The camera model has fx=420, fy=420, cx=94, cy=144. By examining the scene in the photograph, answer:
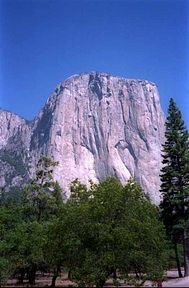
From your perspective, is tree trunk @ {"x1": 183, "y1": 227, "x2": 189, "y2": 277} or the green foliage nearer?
the green foliage

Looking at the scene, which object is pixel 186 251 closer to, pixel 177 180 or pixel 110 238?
pixel 177 180

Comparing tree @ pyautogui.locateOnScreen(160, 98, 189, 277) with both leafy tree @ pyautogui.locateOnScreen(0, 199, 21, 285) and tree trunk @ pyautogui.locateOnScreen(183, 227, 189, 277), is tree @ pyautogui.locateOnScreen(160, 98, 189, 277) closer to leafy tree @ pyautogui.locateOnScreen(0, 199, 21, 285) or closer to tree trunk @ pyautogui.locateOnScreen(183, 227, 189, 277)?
tree trunk @ pyautogui.locateOnScreen(183, 227, 189, 277)

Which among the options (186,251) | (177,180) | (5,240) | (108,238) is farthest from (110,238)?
(177,180)

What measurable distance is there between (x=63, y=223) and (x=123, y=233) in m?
3.73

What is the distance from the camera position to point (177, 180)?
3906cm

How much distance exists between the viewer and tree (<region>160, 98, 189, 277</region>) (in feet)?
124

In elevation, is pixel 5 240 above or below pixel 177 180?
below

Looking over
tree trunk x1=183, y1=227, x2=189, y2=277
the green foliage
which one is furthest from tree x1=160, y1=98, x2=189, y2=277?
the green foliage

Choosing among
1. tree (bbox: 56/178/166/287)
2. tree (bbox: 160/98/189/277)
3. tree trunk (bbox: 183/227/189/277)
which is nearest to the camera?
tree (bbox: 56/178/166/287)

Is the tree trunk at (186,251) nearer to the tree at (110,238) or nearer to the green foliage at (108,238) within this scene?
the green foliage at (108,238)

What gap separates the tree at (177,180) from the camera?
37.7 metres

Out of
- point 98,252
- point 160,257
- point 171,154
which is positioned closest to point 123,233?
point 98,252

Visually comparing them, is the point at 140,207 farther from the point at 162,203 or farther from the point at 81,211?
the point at 162,203

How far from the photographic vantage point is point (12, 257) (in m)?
31.7
